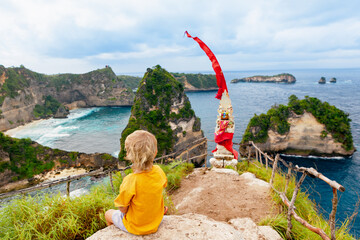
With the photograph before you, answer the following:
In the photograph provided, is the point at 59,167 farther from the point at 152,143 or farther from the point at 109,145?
the point at 152,143

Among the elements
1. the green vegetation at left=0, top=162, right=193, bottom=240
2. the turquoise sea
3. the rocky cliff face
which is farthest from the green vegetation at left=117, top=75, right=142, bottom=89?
the green vegetation at left=0, top=162, right=193, bottom=240

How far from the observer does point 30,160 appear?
26719 mm

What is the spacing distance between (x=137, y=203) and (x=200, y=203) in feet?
9.27

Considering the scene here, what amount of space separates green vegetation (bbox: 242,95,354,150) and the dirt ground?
2467 cm

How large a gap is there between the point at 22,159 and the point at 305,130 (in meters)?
39.5

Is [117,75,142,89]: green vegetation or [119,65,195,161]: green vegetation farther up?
[117,75,142,89]: green vegetation

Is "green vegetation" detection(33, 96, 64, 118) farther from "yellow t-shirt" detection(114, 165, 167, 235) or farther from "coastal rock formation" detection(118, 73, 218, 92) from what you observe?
"yellow t-shirt" detection(114, 165, 167, 235)

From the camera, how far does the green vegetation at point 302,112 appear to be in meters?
27.1

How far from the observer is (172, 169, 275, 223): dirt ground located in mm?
4195

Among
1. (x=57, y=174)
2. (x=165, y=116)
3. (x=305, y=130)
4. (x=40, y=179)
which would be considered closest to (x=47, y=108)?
(x=57, y=174)

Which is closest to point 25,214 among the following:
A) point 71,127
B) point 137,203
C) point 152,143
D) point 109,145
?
point 137,203

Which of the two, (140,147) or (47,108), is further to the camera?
(47,108)

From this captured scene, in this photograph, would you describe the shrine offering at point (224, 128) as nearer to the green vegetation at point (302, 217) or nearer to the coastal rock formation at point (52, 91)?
the green vegetation at point (302, 217)

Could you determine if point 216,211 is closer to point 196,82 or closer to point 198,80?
point 196,82
